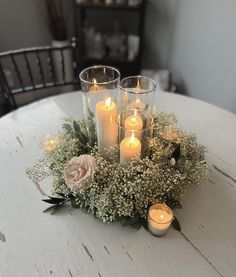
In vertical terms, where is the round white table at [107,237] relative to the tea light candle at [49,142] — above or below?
below

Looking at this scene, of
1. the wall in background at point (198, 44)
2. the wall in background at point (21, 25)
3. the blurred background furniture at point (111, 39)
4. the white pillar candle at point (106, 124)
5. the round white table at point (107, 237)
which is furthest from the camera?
the blurred background furniture at point (111, 39)

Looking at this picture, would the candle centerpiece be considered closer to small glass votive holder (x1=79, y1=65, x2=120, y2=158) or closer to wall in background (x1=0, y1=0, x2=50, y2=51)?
small glass votive holder (x1=79, y1=65, x2=120, y2=158)

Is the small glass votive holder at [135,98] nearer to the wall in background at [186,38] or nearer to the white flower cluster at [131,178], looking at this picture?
the white flower cluster at [131,178]

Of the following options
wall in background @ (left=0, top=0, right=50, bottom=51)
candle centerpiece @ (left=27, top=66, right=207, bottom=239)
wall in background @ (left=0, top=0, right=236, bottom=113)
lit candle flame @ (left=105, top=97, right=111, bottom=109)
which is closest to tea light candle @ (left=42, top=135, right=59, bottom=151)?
candle centerpiece @ (left=27, top=66, right=207, bottom=239)

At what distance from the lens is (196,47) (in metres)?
2.02

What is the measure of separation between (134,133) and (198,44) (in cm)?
145

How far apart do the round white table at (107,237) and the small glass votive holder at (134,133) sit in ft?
0.66

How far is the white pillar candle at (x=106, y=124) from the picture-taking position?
0.81 metres

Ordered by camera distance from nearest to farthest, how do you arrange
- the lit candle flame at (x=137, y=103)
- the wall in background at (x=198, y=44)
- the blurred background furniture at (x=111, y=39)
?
the lit candle flame at (x=137, y=103)
the wall in background at (x=198, y=44)
the blurred background furniture at (x=111, y=39)

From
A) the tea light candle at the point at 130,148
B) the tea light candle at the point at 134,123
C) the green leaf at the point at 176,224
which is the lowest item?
the green leaf at the point at 176,224

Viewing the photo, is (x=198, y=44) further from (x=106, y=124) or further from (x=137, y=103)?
(x=106, y=124)

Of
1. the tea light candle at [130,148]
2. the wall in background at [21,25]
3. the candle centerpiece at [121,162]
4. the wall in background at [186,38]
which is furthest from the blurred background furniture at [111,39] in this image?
the tea light candle at [130,148]

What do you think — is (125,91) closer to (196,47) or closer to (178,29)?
(196,47)

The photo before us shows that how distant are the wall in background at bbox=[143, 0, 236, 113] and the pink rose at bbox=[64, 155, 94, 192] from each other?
138cm
